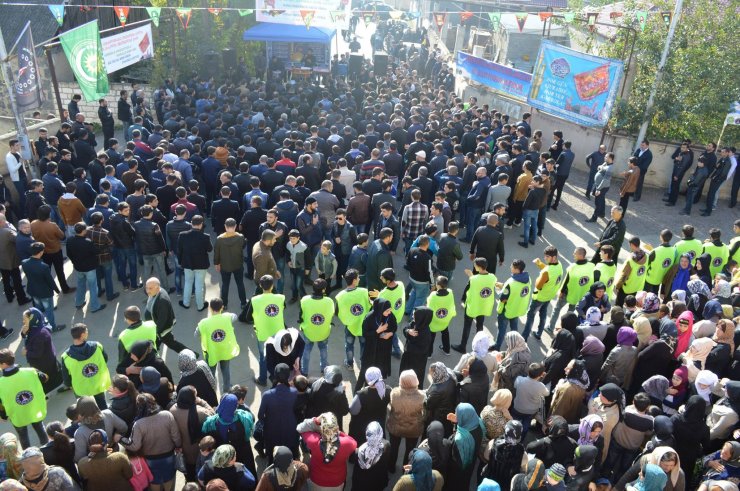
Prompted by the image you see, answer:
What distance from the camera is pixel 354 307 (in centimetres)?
704

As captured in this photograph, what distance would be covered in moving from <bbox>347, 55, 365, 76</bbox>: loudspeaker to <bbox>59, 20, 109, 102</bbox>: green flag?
11.6m

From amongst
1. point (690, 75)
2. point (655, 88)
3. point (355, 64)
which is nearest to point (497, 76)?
point (655, 88)

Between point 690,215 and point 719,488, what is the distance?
10.7m

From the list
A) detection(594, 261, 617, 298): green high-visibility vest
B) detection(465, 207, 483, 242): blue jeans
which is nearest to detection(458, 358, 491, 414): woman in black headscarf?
detection(594, 261, 617, 298): green high-visibility vest

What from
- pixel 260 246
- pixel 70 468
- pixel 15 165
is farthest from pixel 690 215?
pixel 15 165

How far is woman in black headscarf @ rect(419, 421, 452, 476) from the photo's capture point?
16.1 ft

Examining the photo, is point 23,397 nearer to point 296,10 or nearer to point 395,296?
point 395,296

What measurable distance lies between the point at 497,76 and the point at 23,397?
16.6 m

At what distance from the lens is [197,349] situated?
8062 mm

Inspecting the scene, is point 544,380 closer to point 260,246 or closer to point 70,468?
point 260,246

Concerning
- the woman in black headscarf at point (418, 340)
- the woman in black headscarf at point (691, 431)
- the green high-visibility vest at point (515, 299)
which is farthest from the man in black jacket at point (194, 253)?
the woman in black headscarf at point (691, 431)

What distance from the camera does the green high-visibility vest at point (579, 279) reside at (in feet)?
26.0

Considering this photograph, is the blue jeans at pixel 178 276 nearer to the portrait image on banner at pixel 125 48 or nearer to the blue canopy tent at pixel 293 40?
the portrait image on banner at pixel 125 48

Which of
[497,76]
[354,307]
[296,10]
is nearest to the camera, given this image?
[354,307]
